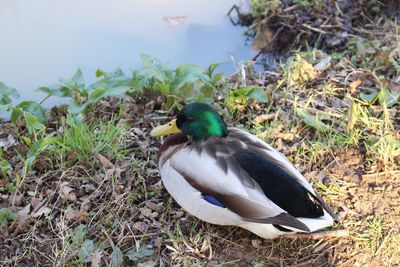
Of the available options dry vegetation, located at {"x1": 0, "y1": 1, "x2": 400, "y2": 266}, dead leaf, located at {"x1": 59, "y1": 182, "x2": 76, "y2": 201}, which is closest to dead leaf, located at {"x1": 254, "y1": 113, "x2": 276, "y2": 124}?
dry vegetation, located at {"x1": 0, "y1": 1, "x2": 400, "y2": 266}

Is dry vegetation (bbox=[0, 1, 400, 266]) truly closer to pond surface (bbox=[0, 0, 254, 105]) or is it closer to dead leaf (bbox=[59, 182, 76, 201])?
dead leaf (bbox=[59, 182, 76, 201])

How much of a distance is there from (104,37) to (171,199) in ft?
6.60

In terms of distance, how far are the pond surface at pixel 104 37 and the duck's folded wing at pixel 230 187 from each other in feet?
6.06

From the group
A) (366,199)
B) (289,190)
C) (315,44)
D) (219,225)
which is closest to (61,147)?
(219,225)

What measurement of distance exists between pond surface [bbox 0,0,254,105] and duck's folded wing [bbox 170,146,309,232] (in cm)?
185

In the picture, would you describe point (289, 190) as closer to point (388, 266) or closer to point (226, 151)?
point (226, 151)

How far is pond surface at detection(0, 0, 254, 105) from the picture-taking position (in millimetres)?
4461

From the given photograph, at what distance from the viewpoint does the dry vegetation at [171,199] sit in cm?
284

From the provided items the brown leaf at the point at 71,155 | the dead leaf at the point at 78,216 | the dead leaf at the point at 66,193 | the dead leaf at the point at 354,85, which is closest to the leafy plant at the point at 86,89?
the brown leaf at the point at 71,155

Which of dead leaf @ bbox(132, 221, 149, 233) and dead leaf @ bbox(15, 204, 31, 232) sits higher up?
dead leaf @ bbox(15, 204, 31, 232)

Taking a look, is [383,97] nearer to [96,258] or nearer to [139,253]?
[139,253]

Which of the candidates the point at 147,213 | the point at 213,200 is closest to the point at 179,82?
the point at 147,213

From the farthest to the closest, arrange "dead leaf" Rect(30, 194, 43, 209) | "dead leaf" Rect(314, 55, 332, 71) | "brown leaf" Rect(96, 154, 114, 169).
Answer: "dead leaf" Rect(314, 55, 332, 71) → "brown leaf" Rect(96, 154, 114, 169) → "dead leaf" Rect(30, 194, 43, 209)

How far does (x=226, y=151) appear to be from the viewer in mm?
2746
